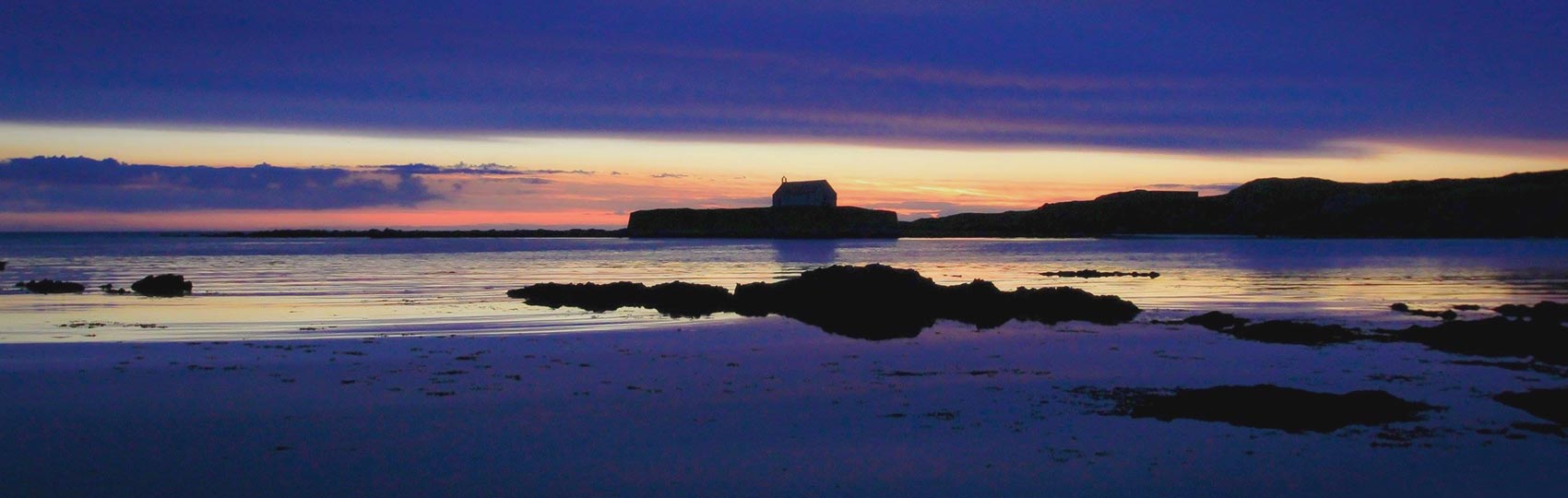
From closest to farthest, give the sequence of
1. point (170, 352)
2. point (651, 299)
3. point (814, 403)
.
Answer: point (814, 403), point (170, 352), point (651, 299)

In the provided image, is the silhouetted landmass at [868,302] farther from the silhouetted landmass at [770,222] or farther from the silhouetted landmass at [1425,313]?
the silhouetted landmass at [770,222]

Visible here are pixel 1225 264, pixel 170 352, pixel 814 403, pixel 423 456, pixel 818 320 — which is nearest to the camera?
pixel 423 456

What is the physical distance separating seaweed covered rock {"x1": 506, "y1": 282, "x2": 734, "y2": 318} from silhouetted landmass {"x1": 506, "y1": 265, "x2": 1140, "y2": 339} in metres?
0.02

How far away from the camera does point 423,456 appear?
9094 mm

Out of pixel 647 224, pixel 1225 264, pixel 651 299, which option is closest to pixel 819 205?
pixel 647 224

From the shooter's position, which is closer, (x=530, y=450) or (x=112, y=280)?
(x=530, y=450)

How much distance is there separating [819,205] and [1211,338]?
10336 centimetres

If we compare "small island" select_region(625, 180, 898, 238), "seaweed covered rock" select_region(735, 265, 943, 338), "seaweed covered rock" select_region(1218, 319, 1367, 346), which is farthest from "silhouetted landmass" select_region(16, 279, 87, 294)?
"small island" select_region(625, 180, 898, 238)

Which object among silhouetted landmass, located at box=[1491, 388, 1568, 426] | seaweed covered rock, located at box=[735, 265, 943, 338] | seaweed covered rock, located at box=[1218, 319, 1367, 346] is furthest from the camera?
seaweed covered rock, located at box=[735, 265, 943, 338]

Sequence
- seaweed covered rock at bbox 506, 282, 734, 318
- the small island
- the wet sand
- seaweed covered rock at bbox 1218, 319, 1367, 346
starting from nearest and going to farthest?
1. the wet sand
2. seaweed covered rock at bbox 1218, 319, 1367, 346
3. seaweed covered rock at bbox 506, 282, 734, 318
4. the small island

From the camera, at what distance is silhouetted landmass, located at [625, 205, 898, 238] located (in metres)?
121

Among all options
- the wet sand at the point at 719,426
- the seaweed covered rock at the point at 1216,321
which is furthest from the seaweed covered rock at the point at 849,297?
the wet sand at the point at 719,426

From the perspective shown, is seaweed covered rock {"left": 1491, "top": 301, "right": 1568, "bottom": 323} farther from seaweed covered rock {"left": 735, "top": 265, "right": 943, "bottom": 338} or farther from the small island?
the small island

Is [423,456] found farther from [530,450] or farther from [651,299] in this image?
[651,299]
